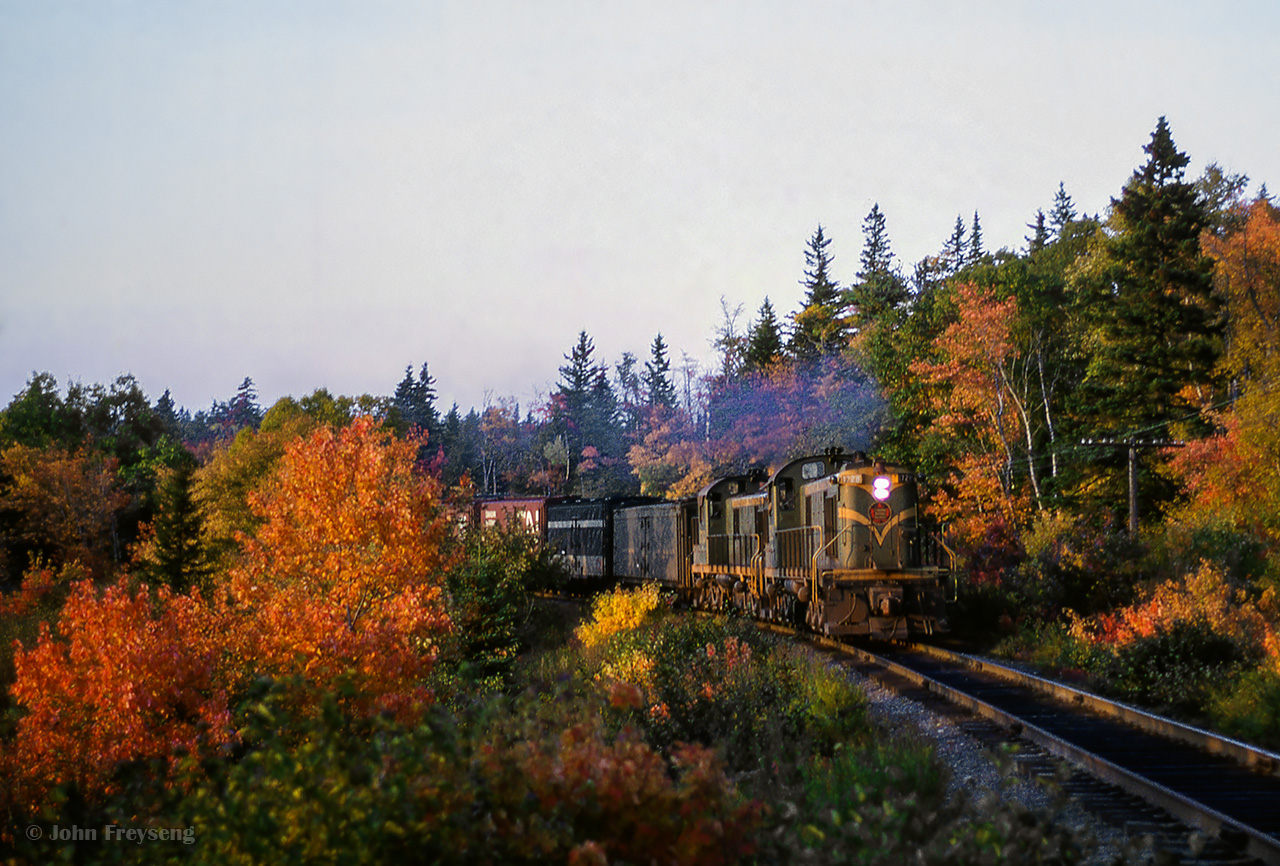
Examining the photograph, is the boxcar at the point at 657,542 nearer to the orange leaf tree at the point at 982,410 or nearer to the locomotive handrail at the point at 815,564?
the locomotive handrail at the point at 815,564

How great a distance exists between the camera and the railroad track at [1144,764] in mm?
6996

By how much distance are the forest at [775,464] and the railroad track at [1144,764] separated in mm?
1292

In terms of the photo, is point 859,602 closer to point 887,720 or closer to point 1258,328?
point 887,720

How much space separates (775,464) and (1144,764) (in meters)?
31.6

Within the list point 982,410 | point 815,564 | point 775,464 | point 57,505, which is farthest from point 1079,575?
point 57,505

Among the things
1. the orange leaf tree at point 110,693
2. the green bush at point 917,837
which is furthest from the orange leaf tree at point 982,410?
the green bush at point 917,837

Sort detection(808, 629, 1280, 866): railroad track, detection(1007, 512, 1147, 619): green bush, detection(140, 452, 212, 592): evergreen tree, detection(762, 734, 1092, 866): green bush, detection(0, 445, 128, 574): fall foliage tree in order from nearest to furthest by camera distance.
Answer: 1. detection(762, 734, 1092, 866): green bush
2. detection(808, 629, 1280, 866): railroad track
3. detection(1007, 512, 1147, 619): green bush
4. detection(140, 452, 212, 592): evergreen tree
5. detection(0, 445, 128, 574): fall foliage tree

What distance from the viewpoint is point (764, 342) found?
66.9m

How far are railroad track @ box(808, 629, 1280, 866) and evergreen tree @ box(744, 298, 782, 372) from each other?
49.4 m

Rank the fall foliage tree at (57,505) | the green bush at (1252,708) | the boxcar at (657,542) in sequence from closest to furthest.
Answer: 1. the green bush at (1252,708)
2. the boxcar at (657,542)
3. the fall foliage tree at (57,505)

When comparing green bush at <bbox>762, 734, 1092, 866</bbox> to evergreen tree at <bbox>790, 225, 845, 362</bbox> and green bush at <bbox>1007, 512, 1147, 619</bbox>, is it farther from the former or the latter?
evergreen tree at <bbox>790, 225, 845, 362</bbox>

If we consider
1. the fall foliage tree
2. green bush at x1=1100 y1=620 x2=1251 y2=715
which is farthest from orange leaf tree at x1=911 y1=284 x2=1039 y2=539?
the fall foliage tree

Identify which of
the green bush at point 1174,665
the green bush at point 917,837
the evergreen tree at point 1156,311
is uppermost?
the evergreen tree at point 1156,311

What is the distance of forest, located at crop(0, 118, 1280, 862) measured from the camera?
12.0 m
